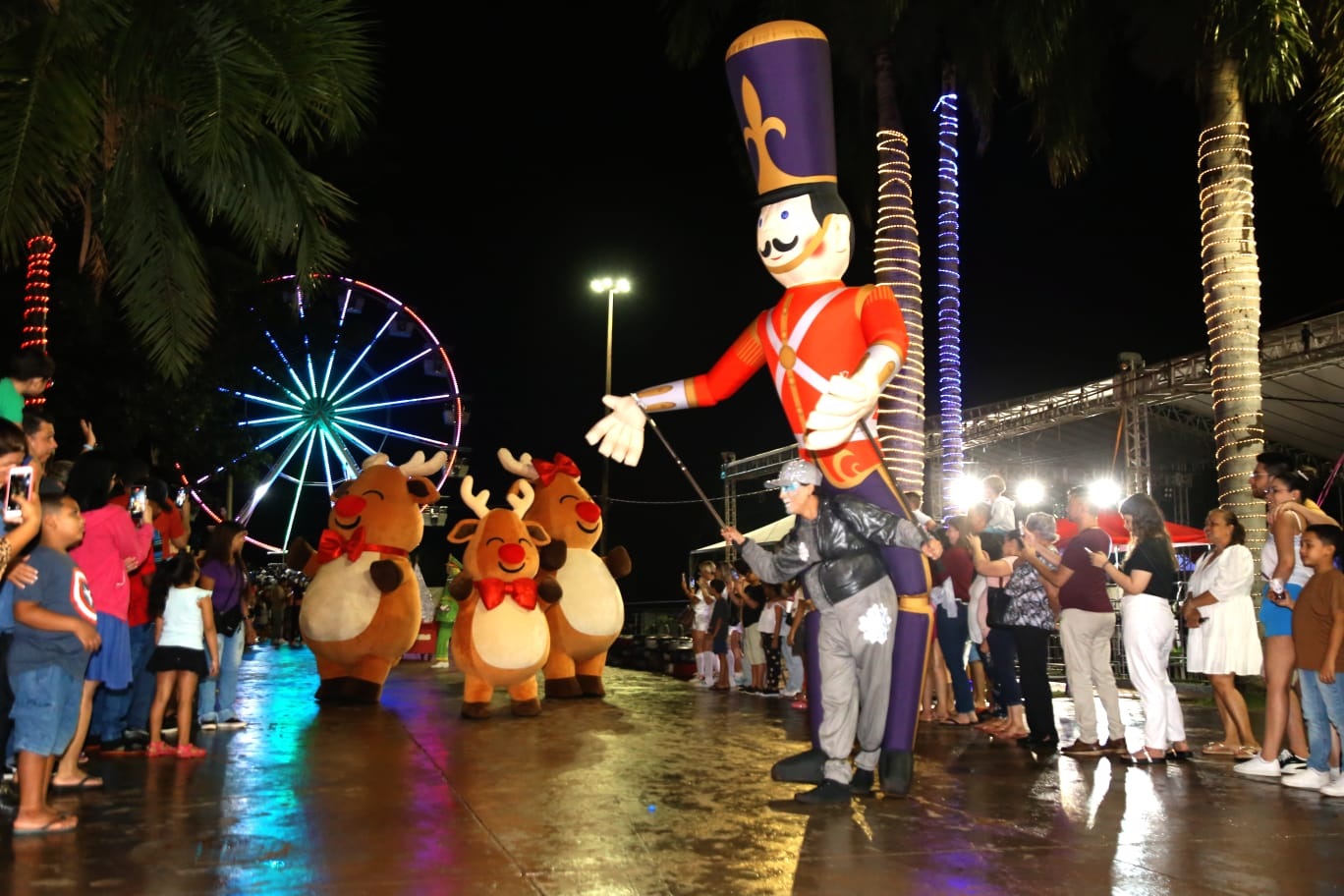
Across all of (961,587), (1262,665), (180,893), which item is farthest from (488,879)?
(961,587)

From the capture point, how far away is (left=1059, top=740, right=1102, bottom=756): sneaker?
652cm

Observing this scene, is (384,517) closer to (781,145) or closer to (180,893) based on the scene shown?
(781,145)

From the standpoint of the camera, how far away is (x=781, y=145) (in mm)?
5555

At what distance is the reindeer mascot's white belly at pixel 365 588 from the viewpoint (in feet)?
29.7

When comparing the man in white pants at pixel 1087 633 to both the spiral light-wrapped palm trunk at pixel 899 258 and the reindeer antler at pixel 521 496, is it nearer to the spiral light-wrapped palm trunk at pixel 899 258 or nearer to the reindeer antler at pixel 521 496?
the reindeer antler at pixel 521 496

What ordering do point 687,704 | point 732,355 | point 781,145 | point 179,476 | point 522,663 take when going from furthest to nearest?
1. point 179,476
2. point 687,704
3. point 522,663
4. point 732,355
5. point 781,145

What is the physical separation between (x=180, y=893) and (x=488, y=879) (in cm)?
92

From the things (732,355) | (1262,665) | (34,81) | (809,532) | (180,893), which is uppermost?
(34,81)

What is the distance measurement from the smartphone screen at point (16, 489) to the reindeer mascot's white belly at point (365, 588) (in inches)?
187

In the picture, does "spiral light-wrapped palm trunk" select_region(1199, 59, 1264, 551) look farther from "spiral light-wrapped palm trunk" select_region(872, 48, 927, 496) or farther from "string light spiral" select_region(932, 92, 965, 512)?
"string light spiral" select_region(932, 92, 965, 512)

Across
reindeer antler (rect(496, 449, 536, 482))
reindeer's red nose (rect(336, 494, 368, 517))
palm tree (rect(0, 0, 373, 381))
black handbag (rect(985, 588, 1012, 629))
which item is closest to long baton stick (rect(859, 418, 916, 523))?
black handbag (rect(985, 588, 1012, 629))

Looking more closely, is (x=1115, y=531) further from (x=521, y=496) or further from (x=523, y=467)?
(x=521, y=496)

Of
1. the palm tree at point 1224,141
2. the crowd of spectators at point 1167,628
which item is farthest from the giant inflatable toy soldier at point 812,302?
the palm tree at point 1224,141

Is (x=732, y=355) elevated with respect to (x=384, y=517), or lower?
elevated
